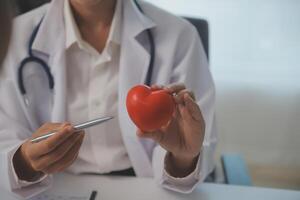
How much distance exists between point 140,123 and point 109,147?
0.32 metres

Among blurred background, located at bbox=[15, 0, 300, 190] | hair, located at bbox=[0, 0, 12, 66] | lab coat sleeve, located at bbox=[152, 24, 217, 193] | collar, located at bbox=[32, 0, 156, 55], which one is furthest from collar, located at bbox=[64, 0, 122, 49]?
blurred background, located at bbox=[15, 0, 300, 190]

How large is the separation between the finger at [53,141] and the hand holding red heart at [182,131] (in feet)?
0.42

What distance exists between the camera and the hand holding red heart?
2.32ft

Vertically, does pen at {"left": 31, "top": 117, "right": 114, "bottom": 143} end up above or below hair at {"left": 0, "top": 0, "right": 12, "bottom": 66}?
below

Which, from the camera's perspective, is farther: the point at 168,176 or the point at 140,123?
the point at 168,176

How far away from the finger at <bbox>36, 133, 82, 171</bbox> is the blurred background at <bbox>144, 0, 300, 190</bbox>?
88 cm

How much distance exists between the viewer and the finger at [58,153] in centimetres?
74

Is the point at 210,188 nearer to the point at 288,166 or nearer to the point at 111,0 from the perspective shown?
the point at 111,0

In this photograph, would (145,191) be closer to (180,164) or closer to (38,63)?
(180,164)

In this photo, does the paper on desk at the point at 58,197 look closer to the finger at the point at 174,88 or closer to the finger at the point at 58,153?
the finger at the point at 58,153

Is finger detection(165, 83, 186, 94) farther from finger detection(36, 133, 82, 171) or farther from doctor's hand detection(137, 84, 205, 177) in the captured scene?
finger detection(36, 133, 82, 171)

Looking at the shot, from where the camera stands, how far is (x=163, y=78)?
96 centimetres

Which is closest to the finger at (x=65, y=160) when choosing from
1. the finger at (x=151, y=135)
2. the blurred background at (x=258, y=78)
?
the finger at (x=151, y=135)

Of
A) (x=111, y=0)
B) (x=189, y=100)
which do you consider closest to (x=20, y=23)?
(x=111, y=0)
